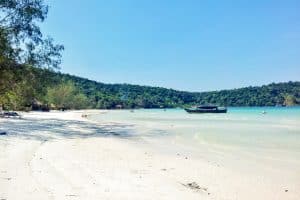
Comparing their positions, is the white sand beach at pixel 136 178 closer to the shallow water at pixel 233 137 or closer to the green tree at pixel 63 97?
the shallow water at pixel 233 137

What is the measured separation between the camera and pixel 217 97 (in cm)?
19662

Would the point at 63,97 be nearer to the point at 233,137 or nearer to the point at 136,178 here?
the point at 233,137

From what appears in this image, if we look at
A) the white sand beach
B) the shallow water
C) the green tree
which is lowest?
the shallow water

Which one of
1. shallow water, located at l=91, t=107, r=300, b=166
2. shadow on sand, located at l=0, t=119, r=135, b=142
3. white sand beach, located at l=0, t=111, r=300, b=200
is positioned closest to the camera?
white sand beach, located at l=0, t=111, r=300, b=200

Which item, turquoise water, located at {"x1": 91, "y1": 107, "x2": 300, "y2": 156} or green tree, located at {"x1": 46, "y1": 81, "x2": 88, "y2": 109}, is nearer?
turquoise water, located at {"x1": 91, "y1": 107, "x2": 300, "y2": 156}

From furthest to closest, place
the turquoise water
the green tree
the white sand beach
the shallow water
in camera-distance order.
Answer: the green tree
the turquoise water
the shallow water
the white sand beach

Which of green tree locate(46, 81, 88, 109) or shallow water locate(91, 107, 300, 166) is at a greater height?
green tree locate(46, 81, 88, 109)

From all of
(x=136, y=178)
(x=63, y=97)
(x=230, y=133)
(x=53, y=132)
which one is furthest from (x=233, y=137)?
(x=63, y=97)

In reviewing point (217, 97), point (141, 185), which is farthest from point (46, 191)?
point (217, 97)

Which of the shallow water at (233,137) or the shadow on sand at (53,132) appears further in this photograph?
the shadow on sand at (53,132)

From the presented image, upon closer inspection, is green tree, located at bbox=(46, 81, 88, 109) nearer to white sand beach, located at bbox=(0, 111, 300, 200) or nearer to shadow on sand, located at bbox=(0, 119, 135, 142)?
shadow on sand, located at bbox=(0, 119, 135, 142)

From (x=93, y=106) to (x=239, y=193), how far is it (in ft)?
544

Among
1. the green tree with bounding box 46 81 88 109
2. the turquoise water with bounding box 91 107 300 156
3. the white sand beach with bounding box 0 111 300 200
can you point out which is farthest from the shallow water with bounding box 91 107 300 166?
the green tree with bounding box 46 81 88 109

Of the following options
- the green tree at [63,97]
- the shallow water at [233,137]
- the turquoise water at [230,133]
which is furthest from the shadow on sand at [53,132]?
the green tree at [63,97]
